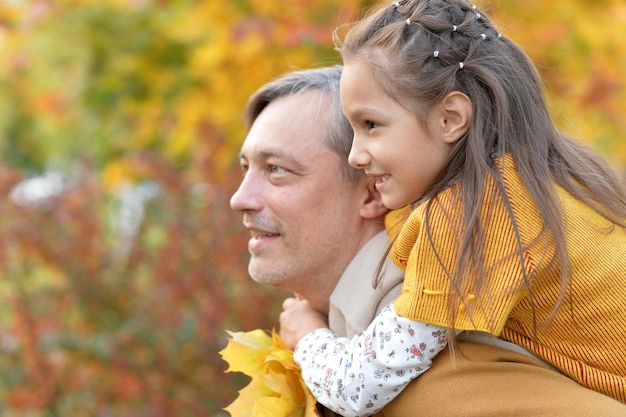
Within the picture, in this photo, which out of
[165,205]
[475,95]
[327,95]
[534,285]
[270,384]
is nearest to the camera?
[534,285]

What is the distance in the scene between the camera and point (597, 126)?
21.1ft

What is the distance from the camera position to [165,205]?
589 centimetres

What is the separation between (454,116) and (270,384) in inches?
37.3

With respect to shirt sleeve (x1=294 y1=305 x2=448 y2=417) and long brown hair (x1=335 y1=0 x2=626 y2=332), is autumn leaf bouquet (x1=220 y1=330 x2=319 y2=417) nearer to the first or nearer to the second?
shirt sleeve (x1=294 y1=305 x2=448 y2=417)


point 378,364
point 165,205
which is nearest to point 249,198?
point 378,364

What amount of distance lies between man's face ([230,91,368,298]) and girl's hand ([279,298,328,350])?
0.13 meters

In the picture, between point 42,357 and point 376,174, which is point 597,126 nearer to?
point 42,357

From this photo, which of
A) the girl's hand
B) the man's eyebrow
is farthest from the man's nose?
the girl's hand

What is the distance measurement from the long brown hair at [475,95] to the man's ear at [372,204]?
0.45m

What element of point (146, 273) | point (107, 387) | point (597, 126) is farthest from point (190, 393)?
point (597, 126)

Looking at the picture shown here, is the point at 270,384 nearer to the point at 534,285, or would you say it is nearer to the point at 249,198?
the point at 249,198

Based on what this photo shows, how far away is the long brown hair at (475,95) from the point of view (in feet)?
6.84

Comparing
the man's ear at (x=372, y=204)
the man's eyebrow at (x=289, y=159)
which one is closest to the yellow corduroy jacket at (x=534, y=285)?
the man's ear at (x=372, y=204)

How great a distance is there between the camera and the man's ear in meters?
2.67
